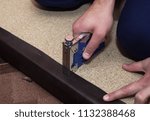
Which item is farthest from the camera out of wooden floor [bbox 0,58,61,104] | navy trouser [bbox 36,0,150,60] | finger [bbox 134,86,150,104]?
wooden floor [bbox 0,58,61,104]

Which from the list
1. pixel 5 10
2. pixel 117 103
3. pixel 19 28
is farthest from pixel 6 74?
pixel 117 103

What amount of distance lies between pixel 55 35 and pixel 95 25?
0.73 feet

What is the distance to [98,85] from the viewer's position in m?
0.96

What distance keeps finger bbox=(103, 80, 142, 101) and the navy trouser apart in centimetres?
13

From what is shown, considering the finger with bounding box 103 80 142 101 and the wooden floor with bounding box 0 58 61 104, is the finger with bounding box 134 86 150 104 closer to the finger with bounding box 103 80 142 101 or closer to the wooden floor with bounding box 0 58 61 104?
the finger with bounding box 103 80 142 101

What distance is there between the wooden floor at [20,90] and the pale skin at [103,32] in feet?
0.65

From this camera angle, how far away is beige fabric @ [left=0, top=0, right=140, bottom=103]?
989 millimetres

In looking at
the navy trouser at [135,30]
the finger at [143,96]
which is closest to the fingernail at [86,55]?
the navy trouser at [135,30]

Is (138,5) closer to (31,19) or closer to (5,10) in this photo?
(31,19)

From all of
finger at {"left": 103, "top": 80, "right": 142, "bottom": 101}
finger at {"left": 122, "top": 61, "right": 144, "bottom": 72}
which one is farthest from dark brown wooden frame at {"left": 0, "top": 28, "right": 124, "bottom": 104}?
finger at {"left": 122, "top": 61, "right": 144, "bottom": 72}

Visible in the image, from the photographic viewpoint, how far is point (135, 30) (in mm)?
954

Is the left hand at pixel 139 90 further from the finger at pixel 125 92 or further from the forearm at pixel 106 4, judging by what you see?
the forearm at pixel 106 4

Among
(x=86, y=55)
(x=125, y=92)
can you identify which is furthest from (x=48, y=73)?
(x=125, y=92)

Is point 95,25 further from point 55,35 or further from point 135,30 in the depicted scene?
point 55,35
